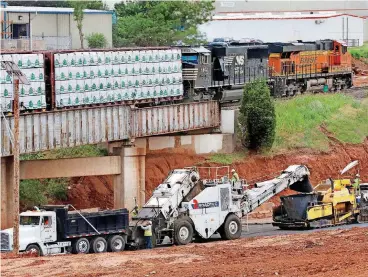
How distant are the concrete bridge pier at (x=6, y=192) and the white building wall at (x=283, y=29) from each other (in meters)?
58.1

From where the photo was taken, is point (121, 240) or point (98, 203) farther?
point (98, 203)

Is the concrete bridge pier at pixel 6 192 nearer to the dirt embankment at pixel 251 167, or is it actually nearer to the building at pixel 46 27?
the dirt embankment at pixel 251 167

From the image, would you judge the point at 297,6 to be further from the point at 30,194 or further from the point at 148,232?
the point at 148,232

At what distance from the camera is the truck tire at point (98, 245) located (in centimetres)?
3606

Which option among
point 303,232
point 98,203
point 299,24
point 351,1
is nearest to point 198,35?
point 299,24

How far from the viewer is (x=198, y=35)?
8569 cm

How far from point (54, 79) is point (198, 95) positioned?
38.6ft

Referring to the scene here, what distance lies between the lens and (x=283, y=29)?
310 feet

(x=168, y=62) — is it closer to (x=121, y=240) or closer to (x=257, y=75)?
(x=257, y=75)

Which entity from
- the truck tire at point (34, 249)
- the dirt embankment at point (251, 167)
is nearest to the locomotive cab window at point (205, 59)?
the dirt embankment at point (251, 167)

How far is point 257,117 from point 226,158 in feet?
8.40

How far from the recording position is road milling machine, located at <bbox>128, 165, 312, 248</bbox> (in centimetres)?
3719

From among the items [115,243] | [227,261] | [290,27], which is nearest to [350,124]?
[115,243]

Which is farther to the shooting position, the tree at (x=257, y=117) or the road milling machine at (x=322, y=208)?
the tree at (x=257, y=117)
